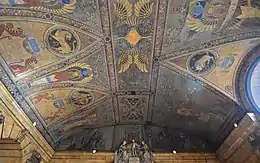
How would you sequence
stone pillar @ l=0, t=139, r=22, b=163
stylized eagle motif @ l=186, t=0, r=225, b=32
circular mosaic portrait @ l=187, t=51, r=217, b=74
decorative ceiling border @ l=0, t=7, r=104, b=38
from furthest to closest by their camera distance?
stone pillar @ l=0, t=139, r=22, b=163
circular mosaic portrait @ l=187, t=51, r=217, b=74
stylized eagle motif @ l=186, t=0, r=225, b=32
decorative ceiling border @ l=0, t=7, r=104, b=38

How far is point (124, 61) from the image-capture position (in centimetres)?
691

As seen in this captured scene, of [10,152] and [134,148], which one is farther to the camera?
[134,148]

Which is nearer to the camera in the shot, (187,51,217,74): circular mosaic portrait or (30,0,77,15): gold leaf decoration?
(30,0,77,15): gold leaf decoration

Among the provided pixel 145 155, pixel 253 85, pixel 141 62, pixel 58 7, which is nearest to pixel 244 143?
pixel 253 85

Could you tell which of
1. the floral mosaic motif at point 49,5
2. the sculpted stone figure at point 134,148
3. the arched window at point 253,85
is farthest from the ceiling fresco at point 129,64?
the sculpted stone figure at point 134,148

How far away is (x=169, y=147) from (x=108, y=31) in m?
5.58

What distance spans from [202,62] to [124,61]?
2153 millimetres

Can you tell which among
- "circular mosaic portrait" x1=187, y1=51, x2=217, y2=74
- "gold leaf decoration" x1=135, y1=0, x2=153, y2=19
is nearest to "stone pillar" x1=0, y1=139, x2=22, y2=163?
"gold leaf decoration" x1=135, y1=0, x2=153, y2=19

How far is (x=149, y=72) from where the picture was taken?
23.9ft

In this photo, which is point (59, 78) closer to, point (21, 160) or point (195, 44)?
point (21, 160)

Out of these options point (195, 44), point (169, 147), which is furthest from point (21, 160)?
point (195, 44)

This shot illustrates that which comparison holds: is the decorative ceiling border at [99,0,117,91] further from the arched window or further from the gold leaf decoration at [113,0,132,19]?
the arched window

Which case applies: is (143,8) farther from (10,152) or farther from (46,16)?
(10,152)

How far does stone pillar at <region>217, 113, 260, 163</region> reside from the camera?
683 centimetres
